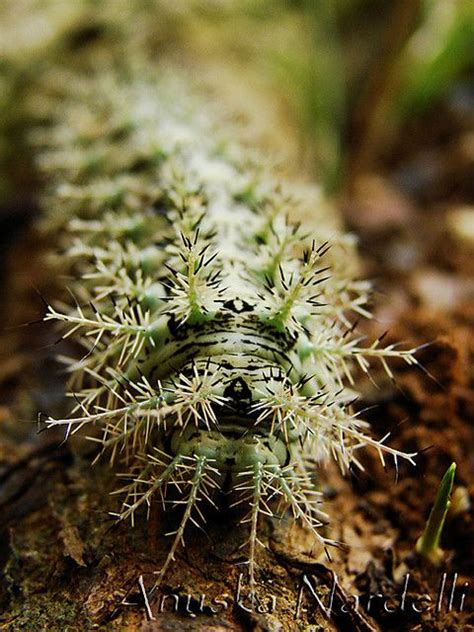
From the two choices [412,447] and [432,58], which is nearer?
[412,447]

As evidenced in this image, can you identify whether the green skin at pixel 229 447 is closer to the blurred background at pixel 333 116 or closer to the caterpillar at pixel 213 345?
the caterpillar at pixel 213 345

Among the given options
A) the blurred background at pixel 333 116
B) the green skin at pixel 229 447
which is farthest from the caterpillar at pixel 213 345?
the blurred background at pixel 333 116

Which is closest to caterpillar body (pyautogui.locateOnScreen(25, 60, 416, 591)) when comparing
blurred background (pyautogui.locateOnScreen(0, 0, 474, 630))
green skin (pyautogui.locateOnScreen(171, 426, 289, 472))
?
green skin (pyautogui.locateOnScreen(171, 426, 289, 472))

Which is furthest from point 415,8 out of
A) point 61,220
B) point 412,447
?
point 412,447

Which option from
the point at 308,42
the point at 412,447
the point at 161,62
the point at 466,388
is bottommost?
the point at 412,447

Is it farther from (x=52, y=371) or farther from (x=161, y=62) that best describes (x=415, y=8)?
(x=52, y=371)

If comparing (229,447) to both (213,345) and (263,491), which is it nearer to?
(263,491)
